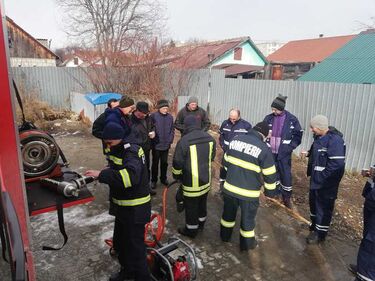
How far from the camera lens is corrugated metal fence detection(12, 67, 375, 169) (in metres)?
7.30

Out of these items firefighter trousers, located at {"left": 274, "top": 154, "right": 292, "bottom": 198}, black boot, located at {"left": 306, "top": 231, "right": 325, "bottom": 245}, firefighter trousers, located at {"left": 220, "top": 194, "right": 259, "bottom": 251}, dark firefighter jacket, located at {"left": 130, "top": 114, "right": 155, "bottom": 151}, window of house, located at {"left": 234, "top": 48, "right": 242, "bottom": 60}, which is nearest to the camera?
firefighter trousers, located at {"left": 220, "top": 194, "right": 259, "bottom": 251}

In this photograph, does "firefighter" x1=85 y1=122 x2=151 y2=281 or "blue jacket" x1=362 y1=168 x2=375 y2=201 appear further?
"blue jacket" x1=362 y1=168 x2=375 y2=201

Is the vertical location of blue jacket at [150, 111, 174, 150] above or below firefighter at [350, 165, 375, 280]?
above

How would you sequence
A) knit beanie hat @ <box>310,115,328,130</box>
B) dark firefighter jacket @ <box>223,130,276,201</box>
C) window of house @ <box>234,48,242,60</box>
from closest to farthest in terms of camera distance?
dark firefighter jacket @ <box>223,130,276,201</box>, knit beanie hat @ <box>310,115,328,130</box>, window of house @ <box>234,48,242,60</box>

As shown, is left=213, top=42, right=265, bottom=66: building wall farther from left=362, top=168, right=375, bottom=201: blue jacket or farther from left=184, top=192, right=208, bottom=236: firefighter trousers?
left=362, top=168, right=375, bottom=201: blue jacket

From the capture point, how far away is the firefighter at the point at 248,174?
405 cm

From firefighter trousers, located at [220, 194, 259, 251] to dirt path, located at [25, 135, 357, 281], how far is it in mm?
138

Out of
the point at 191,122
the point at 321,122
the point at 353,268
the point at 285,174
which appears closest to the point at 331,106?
the point at 285,174

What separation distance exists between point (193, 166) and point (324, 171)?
70.5 inches

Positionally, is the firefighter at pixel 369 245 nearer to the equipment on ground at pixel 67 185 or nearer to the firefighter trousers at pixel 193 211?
the firefighter trousers at pixel 193 211

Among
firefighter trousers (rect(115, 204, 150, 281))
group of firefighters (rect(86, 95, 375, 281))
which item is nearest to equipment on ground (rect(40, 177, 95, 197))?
group of firefighters (rect(86, 95, 375, 281))

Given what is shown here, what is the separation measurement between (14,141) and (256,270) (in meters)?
3.29

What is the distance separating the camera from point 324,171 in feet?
14.1

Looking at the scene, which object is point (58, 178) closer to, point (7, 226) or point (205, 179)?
point (7, 226)
